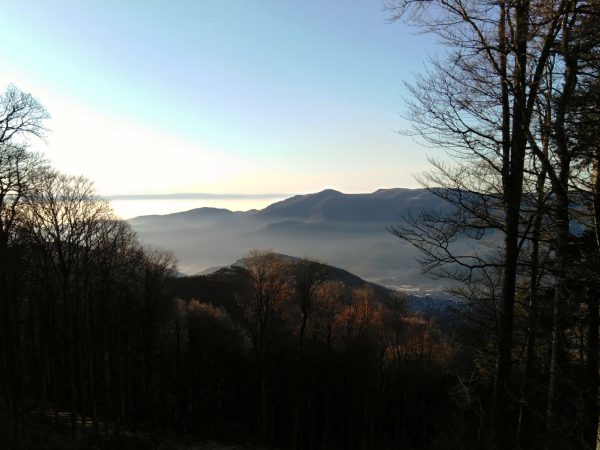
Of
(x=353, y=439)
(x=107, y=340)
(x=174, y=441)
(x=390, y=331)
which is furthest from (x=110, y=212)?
(x=390, y=331)

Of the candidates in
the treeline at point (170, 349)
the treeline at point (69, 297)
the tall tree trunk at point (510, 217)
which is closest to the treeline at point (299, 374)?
the treeline at point (170, 349)

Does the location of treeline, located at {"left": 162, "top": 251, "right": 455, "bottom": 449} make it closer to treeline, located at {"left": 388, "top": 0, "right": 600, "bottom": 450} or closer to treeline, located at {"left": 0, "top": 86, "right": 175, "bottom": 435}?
treeline, located at {"left": 0, "top": 86, "right": 175, "bottom": 435}

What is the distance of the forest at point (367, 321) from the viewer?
7.47m

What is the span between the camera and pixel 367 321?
48344mm

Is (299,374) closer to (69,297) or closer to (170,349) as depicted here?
(170,349)

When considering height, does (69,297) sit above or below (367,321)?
above

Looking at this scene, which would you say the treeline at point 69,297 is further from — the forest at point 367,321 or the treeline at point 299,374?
the treeline at point 299,374

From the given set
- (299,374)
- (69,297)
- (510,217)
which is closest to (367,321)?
(299,374)

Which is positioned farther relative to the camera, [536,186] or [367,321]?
[367,321]

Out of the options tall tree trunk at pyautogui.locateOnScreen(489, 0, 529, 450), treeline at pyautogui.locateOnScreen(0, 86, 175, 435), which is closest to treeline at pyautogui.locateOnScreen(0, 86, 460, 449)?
treeline at pyautogui.locateOnScreen(0, 86, 175, 435)

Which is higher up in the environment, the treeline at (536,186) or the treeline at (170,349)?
the treeline at (536,186)

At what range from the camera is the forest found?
7.47 metres

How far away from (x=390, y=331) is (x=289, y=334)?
18.2 meters

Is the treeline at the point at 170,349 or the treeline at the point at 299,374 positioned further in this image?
the treeline at the point at 299,374
